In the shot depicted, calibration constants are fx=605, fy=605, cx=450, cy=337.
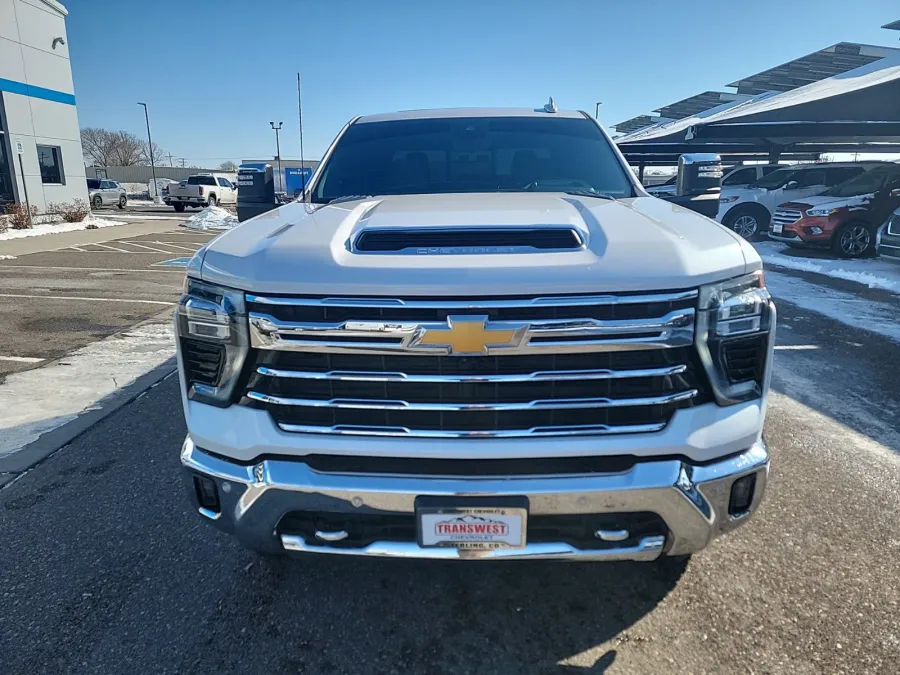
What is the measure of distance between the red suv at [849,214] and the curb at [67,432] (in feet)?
41.3

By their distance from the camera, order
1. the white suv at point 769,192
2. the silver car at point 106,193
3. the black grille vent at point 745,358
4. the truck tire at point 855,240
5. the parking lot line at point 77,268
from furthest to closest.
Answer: the silver car at point 106,193 < the white suv at point 769,192 < the truck tire at point 855,240 < the parking lot line at point 77,268 < the black grille vent at point 745,358

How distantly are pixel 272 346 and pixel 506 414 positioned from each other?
78cm

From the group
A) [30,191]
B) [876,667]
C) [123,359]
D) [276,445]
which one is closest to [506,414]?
[276,445]

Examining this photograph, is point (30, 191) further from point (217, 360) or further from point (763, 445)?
point (763, 445)

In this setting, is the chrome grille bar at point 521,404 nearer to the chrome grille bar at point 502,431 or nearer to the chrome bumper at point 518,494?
the chrome grille bar at point 502,431

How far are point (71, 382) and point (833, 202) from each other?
44.5ft

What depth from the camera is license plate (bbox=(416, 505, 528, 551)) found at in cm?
189

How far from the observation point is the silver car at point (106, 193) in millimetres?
31422

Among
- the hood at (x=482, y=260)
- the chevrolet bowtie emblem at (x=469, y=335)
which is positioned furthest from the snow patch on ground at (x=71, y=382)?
the chevrolet bowtie emblem at (x=469, y=335)

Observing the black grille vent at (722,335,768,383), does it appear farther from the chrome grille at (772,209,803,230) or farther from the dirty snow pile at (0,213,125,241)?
the dirty snow pile at (0,213,125,241)

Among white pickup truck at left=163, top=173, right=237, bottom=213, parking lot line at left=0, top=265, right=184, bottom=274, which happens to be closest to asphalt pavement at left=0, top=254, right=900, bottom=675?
parking lot line at left=0, top=265, right=184, bottom=274

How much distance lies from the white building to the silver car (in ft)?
37.3

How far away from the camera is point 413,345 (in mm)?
1867

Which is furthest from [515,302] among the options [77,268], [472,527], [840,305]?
[77,268]
